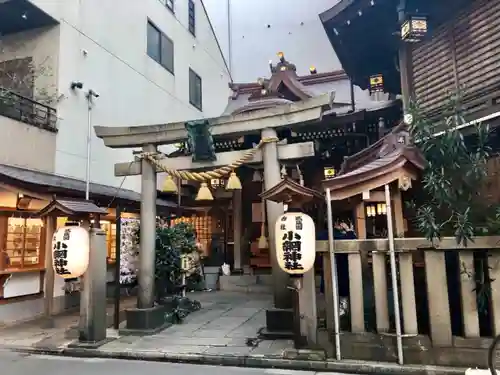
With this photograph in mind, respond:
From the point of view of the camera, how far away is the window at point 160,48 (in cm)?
1878

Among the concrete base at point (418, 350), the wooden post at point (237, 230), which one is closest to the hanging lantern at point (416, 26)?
the concrete base at point (418, 350)

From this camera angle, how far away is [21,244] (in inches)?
466

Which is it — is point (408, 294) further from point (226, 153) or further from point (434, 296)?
point (226, 153)

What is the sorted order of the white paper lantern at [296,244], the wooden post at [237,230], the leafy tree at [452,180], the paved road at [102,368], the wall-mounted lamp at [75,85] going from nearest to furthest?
the leafy tree at [452,180] < the paved road at [102,368] < the white paper lantern at [296,244] < the wall-mounted lamp at [75,85] < the wooden post at [237,230]

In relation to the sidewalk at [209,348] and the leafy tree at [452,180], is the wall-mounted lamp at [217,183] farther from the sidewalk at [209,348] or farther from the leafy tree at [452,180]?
the leafy tree at [452,180]

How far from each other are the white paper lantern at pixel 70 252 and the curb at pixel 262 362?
1.62m

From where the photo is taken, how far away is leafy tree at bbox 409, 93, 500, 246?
651 cm

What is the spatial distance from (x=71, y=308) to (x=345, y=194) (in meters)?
10.4

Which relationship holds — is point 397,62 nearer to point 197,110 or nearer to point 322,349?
point 322,349

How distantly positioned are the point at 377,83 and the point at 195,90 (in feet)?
42.0

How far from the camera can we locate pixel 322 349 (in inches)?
285

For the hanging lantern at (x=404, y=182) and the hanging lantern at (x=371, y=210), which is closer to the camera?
the hanging lantern at (x=404, y=182)

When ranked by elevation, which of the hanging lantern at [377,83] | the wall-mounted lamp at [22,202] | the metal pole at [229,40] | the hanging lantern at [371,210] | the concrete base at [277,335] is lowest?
the concrete base at [277,335]

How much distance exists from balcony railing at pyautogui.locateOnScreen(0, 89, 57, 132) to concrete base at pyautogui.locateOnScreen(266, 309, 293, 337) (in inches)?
354
